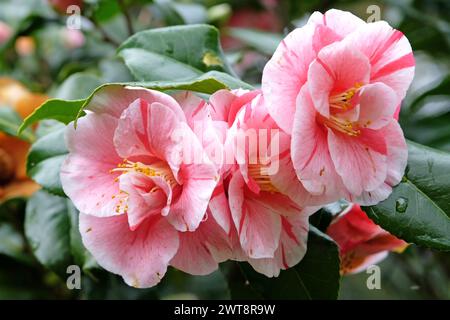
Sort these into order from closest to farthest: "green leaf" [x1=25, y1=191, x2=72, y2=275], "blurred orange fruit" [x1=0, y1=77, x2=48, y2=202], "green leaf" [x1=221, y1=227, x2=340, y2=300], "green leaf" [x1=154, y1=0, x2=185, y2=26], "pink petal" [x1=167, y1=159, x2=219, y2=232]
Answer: "pink petal" [x1=167, y1=159, x2=219, y2=232]
"green leaf" [x1=221, y1=227, x2=340, y2=300]
"green leaf" [x1=25, y1=191, x2=72, y2=275]
"blurred orange fruit" [x1=0, y1=77, x2=48, y2=202]
"green leaf" [x1=154, y1=0, x2=185, y2=26]

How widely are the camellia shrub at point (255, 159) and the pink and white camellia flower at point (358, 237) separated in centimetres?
11

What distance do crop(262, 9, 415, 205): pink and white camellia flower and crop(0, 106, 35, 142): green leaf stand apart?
0.48 m

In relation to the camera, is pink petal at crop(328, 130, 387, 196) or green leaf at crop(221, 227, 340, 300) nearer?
pink petal at crop(328, 130, 387, 196)

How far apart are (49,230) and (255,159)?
41 centimetres

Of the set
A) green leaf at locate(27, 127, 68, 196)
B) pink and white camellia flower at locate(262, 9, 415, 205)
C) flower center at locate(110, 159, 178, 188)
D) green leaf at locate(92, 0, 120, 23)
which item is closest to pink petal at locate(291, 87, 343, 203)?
pink and white camellia flower at locate(262, 9, 415, 205)

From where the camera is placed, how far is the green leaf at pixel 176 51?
732 millimetres

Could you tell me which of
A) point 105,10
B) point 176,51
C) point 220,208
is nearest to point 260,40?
point 105,10

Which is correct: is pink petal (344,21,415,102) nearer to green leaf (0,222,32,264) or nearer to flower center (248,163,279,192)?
flower center (248,163,279,192)

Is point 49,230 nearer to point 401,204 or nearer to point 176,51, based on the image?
point 176,51

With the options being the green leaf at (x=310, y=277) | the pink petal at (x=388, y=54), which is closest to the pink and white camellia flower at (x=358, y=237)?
the green leaf at (x=310, y=277)

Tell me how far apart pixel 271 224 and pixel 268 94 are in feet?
0.42

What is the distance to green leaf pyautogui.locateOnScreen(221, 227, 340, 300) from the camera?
70 cm

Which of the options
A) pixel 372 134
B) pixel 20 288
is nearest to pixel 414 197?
pixel 372 134

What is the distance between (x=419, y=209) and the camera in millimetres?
639
